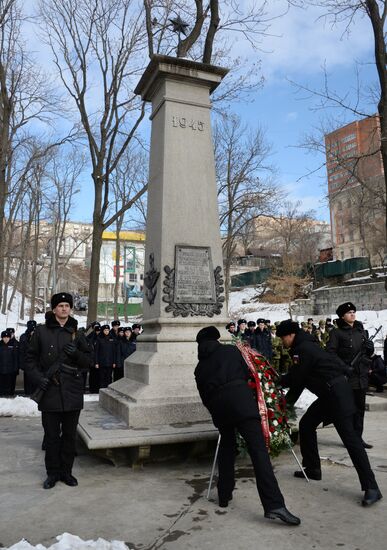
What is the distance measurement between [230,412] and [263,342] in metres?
12.3

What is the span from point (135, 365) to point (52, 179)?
3081 centimetres

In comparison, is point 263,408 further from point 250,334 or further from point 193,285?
point 250,334

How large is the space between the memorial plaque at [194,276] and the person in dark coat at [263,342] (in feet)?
30.3

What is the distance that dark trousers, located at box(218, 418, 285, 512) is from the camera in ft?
12.8

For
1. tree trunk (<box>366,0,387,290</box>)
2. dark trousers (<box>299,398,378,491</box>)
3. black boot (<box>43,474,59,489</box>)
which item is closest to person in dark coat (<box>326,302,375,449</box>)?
dark trousers (<box>299,398,378,491</box>)

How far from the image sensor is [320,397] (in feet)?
16.0

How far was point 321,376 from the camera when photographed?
475 centimetres

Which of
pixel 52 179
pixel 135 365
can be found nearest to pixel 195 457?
pixel 135 365

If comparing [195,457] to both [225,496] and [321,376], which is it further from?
[321,376]

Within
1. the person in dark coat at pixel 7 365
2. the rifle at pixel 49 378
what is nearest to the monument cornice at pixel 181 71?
the rifle at pixel 49 378

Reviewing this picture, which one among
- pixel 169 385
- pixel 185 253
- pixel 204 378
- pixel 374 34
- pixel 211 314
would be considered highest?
pixel 374 34

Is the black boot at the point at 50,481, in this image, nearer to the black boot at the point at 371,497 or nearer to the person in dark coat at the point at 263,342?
the black boot at the point at 371,497

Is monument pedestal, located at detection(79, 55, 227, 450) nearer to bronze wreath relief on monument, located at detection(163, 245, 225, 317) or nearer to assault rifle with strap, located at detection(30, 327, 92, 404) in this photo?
bronze wreath relief on monument, located at detection(163, 245, 225, 317)

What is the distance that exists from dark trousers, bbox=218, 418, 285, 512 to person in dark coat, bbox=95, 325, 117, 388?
31.8 feet
